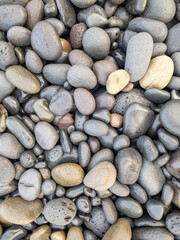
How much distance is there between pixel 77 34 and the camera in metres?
1.43

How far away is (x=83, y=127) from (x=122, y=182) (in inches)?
14.9

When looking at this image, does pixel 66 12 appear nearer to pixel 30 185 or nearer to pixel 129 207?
pixel 30 185

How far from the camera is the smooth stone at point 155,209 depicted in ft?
4.01

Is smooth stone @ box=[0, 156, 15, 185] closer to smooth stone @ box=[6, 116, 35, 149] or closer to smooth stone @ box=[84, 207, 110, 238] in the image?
smooth stone @ box=[6, 116, 35, 149]

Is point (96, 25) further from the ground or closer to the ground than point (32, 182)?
further from the ground

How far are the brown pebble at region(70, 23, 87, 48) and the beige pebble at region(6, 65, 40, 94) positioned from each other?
0.36m

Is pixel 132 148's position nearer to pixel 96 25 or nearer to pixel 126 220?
pixel 126 220

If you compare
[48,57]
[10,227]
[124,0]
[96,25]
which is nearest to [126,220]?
[10,227]

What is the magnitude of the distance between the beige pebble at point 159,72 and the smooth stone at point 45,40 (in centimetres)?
56

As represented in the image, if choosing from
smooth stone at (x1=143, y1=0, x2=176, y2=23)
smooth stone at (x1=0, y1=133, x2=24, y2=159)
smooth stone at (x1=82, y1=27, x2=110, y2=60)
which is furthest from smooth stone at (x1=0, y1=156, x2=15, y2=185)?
smooth stone at (x1=143, y1=0, x2=176, y2=23)

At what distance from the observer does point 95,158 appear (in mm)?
1310

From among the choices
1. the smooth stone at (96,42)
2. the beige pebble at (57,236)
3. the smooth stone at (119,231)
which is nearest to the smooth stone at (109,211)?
the smooth stone at (119,231)

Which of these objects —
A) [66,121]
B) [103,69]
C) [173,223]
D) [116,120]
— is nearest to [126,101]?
[116,120]

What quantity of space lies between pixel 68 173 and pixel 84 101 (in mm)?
414
